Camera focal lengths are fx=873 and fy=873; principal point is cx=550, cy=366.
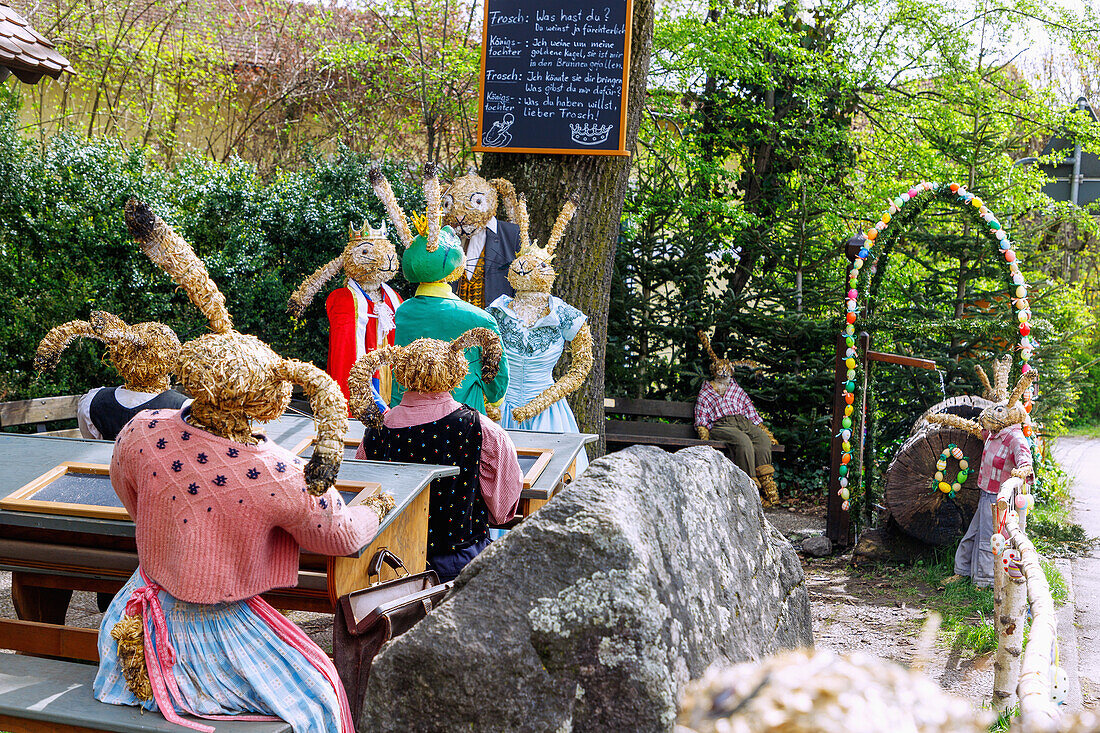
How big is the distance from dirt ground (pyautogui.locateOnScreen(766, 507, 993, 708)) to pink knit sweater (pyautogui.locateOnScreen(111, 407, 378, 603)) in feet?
7.28

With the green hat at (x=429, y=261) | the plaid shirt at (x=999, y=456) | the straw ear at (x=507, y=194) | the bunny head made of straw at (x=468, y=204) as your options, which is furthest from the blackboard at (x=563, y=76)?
the plaid shirt at (x=999, y=456)

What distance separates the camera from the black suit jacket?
5.70 meters

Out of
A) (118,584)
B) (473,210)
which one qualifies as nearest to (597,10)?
(473,210)

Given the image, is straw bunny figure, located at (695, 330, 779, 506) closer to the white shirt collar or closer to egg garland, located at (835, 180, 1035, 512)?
egg garland, located at (835, 180, 1035, 512)

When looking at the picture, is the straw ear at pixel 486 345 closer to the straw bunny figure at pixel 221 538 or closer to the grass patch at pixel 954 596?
the straw bunny figure at pixel 221 538

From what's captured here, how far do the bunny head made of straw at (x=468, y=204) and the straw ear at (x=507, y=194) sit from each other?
8cm

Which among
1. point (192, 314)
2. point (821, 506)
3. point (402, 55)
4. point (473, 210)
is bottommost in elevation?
point (821, 506)

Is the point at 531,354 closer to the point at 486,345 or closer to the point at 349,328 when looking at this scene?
the point at 349,328

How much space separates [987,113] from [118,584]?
7.90 meters

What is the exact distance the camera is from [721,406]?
732 cm

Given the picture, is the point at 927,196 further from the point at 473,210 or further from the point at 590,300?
the point at 473,210

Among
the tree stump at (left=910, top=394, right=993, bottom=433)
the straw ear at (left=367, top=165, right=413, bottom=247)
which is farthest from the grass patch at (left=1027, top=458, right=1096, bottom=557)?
the straw ear at (left=367, top=165, right=413, bottom=247)

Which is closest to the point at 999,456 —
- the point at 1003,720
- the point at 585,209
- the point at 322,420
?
the point at 1003,720

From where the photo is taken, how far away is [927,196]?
593 cm
